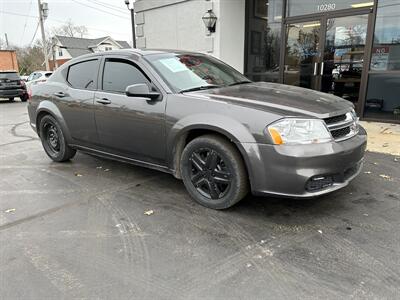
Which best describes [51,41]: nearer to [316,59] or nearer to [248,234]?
[316,59]

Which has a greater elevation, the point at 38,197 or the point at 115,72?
the point at 115,72

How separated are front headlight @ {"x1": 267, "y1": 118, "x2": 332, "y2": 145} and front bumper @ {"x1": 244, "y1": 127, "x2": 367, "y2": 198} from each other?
53mm

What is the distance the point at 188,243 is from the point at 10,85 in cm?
1816

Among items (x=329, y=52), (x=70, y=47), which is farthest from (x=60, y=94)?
(x=70, y=47)

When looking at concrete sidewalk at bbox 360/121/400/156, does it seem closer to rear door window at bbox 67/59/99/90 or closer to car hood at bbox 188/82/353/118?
car hood at bbox 188/82/353/118

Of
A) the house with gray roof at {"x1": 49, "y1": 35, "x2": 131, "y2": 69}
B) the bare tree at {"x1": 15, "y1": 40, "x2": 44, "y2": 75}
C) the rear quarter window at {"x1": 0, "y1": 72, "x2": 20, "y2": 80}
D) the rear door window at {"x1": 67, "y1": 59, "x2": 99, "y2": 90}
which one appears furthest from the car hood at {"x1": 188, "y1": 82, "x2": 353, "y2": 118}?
the bare tree at {"x1": 15, "y1": 40, "x2": 44, "y2": 75}

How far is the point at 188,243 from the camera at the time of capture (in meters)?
2.95

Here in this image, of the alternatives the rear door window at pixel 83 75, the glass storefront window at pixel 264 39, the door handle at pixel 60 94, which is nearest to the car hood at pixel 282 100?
the rear door window at pixel 83 75

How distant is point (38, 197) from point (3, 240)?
103cm

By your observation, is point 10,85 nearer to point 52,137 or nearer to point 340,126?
point 52,137

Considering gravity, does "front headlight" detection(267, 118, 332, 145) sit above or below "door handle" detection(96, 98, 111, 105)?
below

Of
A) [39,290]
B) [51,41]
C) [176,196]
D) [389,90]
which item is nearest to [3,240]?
[39,290]

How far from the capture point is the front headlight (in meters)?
3.01

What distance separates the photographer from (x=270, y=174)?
10.1 ft
